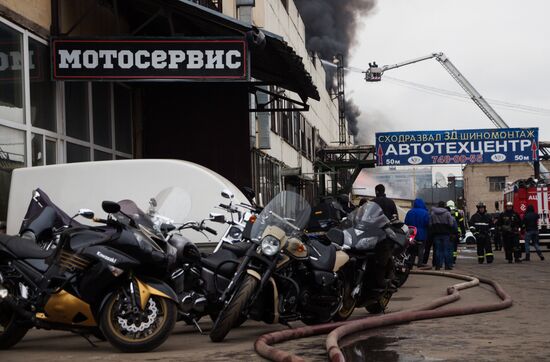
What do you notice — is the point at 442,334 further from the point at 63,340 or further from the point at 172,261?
the point at 63,340

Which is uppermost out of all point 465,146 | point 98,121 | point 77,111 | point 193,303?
point 465,146

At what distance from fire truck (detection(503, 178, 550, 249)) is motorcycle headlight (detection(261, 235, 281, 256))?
26818 millimetres

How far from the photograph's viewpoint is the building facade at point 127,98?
13.8 metres

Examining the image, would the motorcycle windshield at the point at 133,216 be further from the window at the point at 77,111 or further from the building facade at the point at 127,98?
the window at the point at 77,111

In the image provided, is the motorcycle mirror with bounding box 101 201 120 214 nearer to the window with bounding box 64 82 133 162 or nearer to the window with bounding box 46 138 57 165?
the window with bounding box 46 138 57 165

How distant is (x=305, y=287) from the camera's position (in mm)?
8953

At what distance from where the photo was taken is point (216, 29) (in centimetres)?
1642

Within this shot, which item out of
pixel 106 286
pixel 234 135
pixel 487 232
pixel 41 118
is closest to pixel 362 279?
pixel 106 286

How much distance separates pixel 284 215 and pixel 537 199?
28610 millimetres

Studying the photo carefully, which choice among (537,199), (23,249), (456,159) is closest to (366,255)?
(23,249)

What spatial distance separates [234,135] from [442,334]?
10.8 metres

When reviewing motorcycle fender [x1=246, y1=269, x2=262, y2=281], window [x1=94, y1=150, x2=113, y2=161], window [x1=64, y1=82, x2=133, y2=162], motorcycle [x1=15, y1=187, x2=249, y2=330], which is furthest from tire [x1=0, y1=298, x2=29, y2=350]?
window [x1=94, y1=150, x2=113, y2=161]

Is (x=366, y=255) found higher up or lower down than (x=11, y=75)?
lower down

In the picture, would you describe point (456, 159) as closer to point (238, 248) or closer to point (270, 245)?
point (238, 248)
